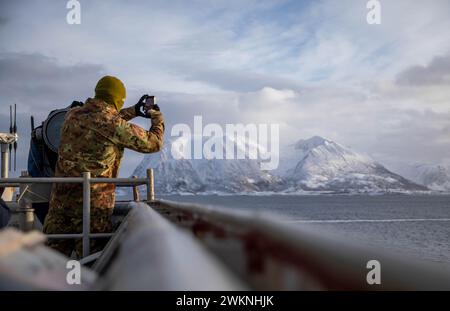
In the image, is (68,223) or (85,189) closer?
(85,189)

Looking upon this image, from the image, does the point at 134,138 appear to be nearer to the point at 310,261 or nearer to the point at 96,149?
the point at 96,149

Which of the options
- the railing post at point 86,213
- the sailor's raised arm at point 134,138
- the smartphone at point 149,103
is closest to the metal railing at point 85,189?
the railing post at point 86,213

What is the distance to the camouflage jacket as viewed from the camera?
18.4 feet

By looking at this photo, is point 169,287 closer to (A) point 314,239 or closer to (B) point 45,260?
(A) point 314,239

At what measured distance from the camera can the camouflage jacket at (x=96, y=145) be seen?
5.62 metres

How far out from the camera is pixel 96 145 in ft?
18.9

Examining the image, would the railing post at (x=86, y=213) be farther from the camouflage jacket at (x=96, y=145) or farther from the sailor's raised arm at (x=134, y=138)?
the sailor's raised arm at (x=134, y=138)

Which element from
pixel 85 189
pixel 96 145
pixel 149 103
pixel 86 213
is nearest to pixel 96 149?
pixel 96 145

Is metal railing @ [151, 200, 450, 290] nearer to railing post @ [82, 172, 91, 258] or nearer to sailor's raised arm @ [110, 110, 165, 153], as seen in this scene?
sailor's raised arm @ [110, 110, 165, 153]

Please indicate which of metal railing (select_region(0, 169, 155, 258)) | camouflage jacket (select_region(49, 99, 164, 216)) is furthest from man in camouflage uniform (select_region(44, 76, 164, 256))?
metal railing (select_region(0, 169, 155, 258))

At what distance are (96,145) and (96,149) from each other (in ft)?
0.23

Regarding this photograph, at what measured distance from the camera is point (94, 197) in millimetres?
6004

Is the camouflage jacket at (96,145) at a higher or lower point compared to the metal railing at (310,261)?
higher
